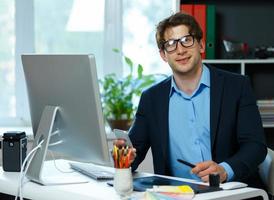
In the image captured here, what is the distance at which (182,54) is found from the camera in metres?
2.60

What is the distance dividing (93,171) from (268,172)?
73cm

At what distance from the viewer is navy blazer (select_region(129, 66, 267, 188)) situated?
2532 mm

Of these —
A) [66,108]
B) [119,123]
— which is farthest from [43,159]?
[119,123]

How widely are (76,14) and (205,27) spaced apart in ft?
3.10

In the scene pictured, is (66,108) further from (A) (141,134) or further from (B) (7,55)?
(B) (7,55)

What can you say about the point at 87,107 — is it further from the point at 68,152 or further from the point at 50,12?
the point at 50,12

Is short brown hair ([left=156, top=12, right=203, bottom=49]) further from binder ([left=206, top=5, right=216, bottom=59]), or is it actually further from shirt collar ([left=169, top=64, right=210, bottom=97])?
binder ([left=206, top=5, right=216, bottom=59])

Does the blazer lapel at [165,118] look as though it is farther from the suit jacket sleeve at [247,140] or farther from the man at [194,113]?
the suit jacket sleeve at [247,140]

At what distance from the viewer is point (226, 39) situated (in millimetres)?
3975

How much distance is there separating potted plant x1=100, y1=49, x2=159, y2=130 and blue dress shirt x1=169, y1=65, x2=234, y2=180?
51.2 inches

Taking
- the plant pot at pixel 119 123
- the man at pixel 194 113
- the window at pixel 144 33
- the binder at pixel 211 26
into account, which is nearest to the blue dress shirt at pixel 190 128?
the man at pixel 194 113

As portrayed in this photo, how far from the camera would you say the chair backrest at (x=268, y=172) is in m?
2.51

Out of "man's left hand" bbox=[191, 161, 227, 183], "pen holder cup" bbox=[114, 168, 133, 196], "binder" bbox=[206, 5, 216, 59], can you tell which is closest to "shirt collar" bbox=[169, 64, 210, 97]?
"man's left hand" bbox=[191, 161, 227, 183]

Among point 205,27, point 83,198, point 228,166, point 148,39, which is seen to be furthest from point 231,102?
point 148,39
